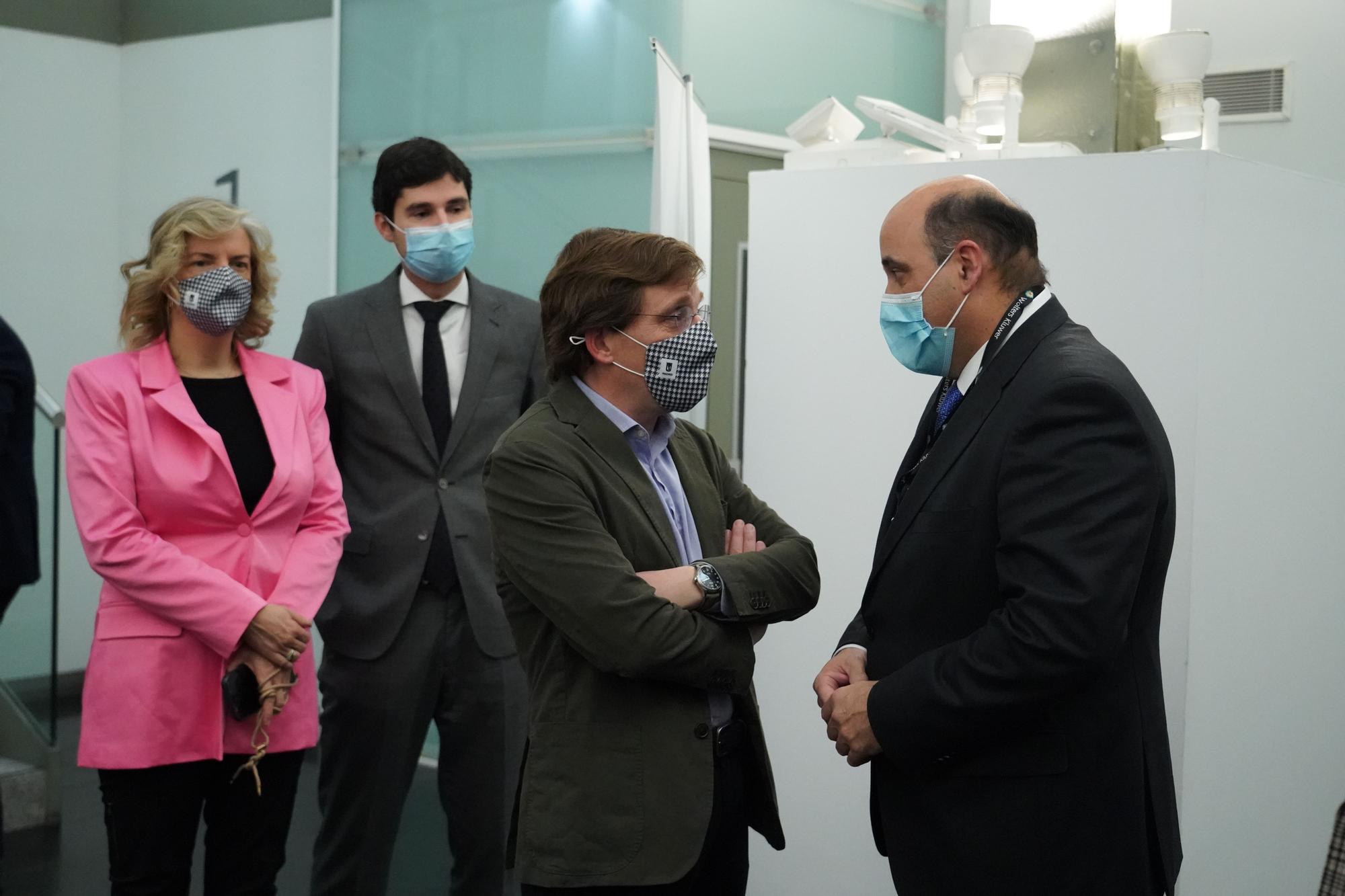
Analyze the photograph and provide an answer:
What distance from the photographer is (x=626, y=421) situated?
2.16 meters

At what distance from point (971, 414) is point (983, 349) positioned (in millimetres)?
138

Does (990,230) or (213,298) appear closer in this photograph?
(990,230)

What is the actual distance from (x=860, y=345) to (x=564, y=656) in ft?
5.51

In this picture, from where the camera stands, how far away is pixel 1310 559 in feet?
11.4

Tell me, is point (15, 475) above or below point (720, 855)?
above

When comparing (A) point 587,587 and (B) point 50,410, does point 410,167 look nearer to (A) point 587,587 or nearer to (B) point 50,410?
(A) point 587,587

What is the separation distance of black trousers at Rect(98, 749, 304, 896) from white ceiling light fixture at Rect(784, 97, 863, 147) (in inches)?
84.4

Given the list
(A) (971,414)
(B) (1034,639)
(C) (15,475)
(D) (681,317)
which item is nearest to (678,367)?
(D) (681,317)

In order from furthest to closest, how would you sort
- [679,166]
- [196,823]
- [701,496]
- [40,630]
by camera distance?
1. [40,630]
2. [679,166]
3. [196,823]
4. [701,496]

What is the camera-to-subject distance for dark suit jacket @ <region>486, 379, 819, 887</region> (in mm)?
1953

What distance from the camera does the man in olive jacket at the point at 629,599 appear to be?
6.43 feet

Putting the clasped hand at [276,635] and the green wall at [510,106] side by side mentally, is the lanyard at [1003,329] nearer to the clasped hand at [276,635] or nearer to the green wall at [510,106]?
the clasped hand at [276,635]

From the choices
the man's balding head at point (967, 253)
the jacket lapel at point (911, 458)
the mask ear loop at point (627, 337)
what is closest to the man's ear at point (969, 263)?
the man's balding head at point (967, 253)

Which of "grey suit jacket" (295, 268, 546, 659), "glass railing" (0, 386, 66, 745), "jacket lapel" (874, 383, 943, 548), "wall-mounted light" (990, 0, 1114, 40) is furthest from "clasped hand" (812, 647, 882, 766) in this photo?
"glass railing" (0, 386, 66, 745)
